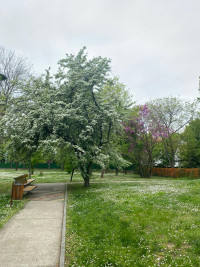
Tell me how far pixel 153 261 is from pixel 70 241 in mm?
2235

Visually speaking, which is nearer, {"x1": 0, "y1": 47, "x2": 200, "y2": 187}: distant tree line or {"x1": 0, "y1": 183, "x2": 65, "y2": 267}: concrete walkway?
{"x1": 0, "y1": 183, "x2": 65, "y2": 267}: concrete walkway

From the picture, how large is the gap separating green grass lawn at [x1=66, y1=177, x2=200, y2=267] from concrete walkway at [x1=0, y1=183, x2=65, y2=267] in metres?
0.34

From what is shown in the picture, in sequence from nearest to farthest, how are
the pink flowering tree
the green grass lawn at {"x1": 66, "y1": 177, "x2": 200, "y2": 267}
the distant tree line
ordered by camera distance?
the green grass lawn at {"x1": 66, "y1": 177, "x2": 200, "y2": 267}
the distant tree line
the pink flowering tree

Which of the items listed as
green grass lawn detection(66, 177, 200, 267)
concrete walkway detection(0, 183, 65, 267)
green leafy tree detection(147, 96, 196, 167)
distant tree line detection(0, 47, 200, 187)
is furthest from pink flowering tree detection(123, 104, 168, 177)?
concrete walkway detection(0, 183, 65, 267)

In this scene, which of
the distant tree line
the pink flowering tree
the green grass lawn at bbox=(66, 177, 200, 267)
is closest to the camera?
the green grass lawn at bbox=(66, 177, 200, 267)

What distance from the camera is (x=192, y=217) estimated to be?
22.9 ft

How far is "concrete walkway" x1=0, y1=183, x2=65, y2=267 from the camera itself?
4992 millimetres

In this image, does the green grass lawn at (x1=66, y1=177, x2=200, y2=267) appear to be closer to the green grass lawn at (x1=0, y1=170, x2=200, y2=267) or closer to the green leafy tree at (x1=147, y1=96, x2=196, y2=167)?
the green grass lawn at (x1=0, y1=170, x2=200, y2=267)

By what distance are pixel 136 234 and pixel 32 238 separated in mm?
2735

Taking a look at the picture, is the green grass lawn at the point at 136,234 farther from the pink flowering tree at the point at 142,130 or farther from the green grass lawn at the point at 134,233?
the pink flowering tree at the point at 142,130

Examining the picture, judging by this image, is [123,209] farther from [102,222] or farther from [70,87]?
[70,87]

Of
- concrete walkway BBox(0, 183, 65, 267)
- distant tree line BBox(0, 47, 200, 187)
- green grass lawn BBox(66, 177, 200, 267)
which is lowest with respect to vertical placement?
concrete walkway BBox(0, 183, 65, 267)

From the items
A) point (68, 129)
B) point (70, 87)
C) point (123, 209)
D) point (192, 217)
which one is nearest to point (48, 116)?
point (68, 129)

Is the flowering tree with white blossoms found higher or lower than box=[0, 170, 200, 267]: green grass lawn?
higher
